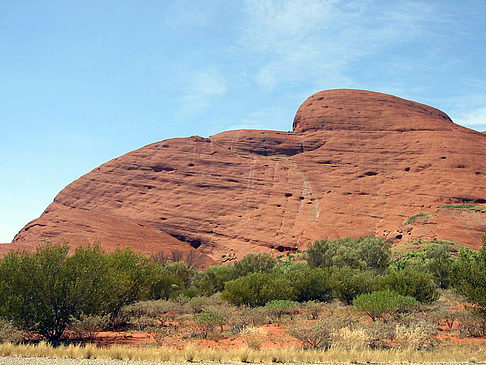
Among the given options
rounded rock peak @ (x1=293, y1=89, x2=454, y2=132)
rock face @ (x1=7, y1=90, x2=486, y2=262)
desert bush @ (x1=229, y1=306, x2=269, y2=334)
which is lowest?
desert bush @ (x1=229, y1=306, x2=269, y2=334)

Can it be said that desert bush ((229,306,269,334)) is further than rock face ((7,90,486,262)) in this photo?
No

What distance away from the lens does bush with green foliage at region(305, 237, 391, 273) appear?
28.8 metres

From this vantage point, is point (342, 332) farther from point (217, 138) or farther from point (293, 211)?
point (217, 138)

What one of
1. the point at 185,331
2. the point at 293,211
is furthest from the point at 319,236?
the point at 185,331

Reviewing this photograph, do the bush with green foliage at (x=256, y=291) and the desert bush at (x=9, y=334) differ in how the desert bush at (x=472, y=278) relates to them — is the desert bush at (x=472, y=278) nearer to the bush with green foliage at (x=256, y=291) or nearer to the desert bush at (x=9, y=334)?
the bush with green foliage at (x=256, y=291)

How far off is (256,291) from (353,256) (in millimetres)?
12176

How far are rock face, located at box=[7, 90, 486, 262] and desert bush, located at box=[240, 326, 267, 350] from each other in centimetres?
3777

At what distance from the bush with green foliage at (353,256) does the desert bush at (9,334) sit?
21.0 metres

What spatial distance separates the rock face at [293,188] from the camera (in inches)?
2047

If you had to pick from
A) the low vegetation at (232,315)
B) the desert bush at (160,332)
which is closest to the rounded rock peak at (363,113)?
the low vegetation at (232,315)

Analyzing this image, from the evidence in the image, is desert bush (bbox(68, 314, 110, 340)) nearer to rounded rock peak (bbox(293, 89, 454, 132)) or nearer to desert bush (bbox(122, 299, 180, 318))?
desert bush (bbox(122, 299, 180, 318))

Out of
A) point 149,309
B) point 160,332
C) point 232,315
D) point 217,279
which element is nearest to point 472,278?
point 232,315

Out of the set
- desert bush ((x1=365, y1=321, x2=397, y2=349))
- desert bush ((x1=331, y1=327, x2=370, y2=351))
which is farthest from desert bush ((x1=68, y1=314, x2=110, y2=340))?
desert bush ((x1=365, y1=321, x2=397, y2=349))

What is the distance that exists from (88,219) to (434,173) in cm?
4697
